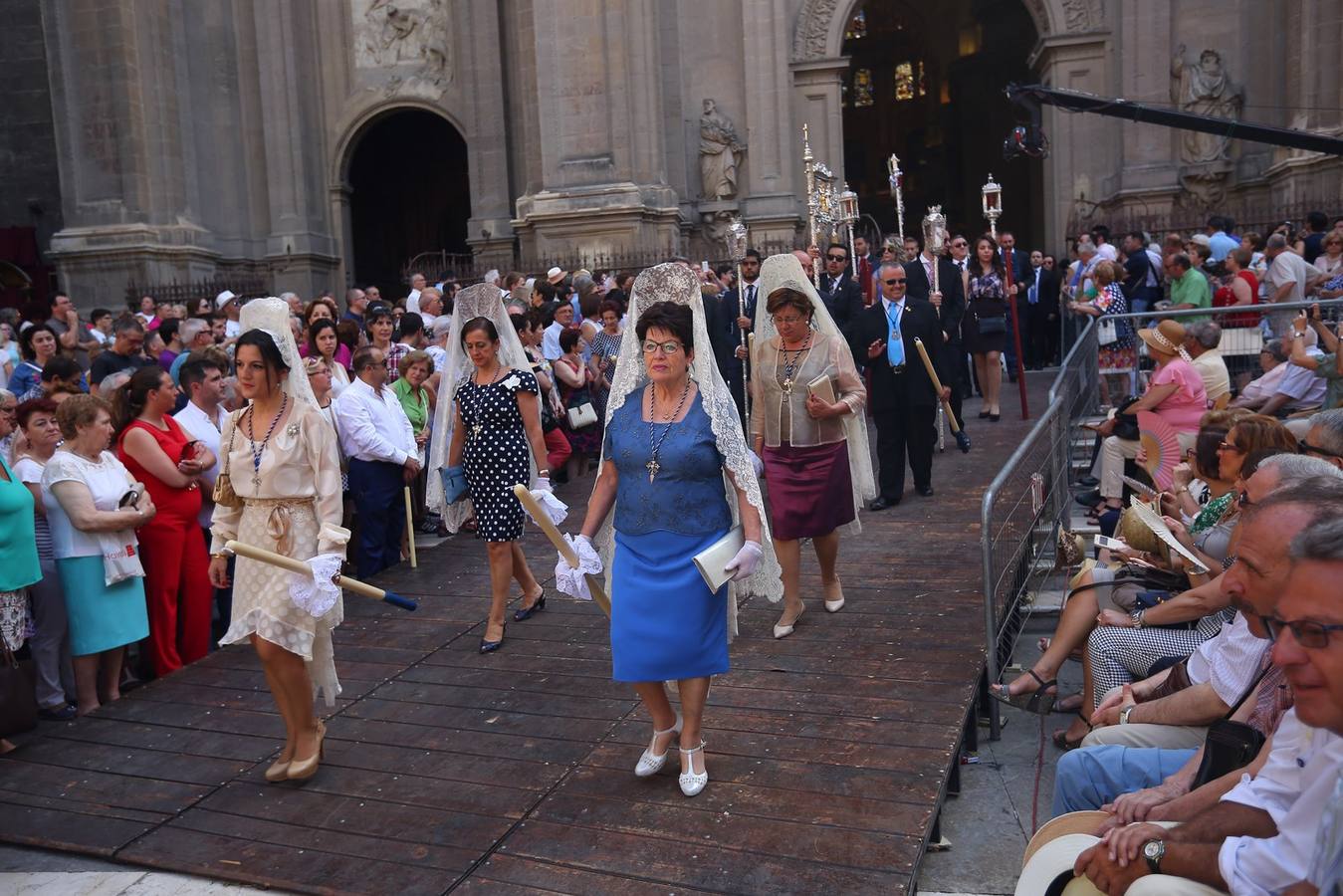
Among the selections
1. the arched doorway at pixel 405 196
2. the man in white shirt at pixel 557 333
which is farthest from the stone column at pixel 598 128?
the man in white shirt at pixel 557 333

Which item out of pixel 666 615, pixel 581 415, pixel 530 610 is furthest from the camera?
pixel 581 415

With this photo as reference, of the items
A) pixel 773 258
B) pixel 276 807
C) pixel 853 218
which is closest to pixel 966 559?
pixel 773 258

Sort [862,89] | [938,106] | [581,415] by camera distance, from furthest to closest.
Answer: [862,89], [938,106], [581,415]

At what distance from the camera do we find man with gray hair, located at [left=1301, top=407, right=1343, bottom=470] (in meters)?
4.82

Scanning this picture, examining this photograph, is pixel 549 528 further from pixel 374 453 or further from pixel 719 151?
pixel 719 151

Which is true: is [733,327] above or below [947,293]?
below

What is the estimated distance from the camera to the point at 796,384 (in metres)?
6.86

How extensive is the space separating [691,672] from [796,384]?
2523mm

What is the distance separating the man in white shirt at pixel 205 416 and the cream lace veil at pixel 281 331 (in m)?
2.18

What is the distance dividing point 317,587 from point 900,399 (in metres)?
5.64

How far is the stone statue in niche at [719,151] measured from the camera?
21.6 meters

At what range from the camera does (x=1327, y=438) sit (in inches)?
192

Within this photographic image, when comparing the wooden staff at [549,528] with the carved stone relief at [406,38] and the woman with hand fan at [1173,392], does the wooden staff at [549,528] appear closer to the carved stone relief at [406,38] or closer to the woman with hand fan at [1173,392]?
the woman with hand fan at [1173,392]

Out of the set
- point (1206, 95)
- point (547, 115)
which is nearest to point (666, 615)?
point (547, 115)
